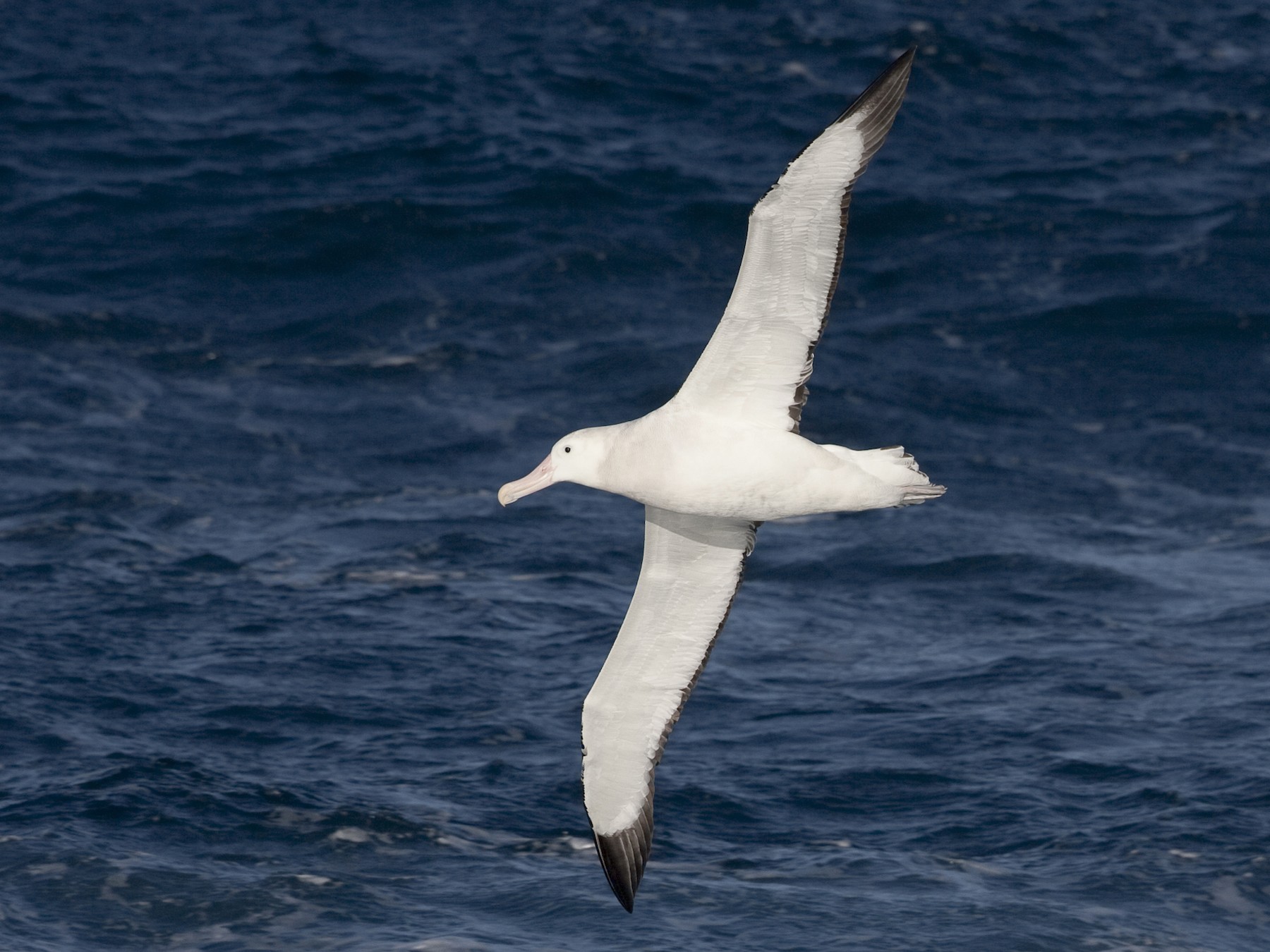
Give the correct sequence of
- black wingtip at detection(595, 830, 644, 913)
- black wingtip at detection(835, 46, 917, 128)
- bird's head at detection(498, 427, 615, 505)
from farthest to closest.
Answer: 1. black wingtip at detection(595, 830, 644, 913)
2. bird's head at detection(498, 427, 615, 505)
3. black wingtip at detection(835, 46, 917, 128)

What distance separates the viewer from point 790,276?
11.0m

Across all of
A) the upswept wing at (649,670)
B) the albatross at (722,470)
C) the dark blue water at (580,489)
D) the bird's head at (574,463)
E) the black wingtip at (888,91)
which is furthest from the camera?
the dark blue water at (580,489)

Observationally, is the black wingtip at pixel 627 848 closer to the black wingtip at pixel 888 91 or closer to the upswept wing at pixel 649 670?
the upswept wing at pixel 649 670

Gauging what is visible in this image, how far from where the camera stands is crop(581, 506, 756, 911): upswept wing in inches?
500

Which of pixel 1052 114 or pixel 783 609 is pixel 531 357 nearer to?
pixel 783 609

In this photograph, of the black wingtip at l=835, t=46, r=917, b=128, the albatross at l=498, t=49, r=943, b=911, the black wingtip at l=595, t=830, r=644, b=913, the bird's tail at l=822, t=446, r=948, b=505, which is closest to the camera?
the black wingtip at l=835, t=46, r=917, b=128

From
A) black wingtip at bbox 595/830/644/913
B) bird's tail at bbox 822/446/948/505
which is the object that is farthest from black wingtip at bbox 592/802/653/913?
bird's tail at bbox 822/446/948/505

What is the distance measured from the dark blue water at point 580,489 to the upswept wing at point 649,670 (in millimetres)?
2241

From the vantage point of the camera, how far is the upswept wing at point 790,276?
1048 centimetres

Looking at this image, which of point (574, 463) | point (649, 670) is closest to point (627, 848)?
point (649, 670)

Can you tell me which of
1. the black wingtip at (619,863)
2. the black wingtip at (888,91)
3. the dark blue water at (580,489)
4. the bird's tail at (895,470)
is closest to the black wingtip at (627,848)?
the black wingtip at (619,863)

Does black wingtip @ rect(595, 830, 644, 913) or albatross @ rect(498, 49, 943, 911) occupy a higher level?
albatross @ rect(498, 49, 943, 911)

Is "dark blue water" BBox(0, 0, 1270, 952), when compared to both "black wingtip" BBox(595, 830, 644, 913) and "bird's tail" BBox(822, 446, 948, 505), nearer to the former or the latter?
"black wingtip" BBox(595, 830, 644, 913)

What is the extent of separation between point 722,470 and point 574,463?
92 cm
